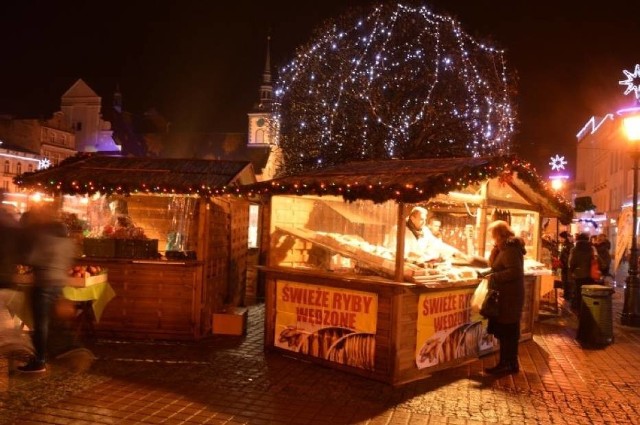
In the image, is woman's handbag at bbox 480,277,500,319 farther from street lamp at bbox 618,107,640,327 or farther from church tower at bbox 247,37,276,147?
church tower at bbox 247,37,276,147

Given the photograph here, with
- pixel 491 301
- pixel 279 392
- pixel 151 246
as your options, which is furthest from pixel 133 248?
pixel 491 301

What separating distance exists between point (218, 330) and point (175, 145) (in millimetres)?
70410

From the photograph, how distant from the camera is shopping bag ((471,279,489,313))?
7.60 metres

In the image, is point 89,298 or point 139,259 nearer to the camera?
point 89,298

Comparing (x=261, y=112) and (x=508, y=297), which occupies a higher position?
(x=261, y=112)

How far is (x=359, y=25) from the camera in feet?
61.8

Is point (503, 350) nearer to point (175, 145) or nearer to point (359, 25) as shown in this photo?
point (359, 25)

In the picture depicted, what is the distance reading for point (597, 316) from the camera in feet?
31.7

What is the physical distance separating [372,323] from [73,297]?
3.99 meters

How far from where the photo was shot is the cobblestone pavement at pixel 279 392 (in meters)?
5.51

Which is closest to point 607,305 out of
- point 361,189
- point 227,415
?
point 361,189

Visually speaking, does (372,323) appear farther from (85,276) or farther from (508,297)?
(85,276)

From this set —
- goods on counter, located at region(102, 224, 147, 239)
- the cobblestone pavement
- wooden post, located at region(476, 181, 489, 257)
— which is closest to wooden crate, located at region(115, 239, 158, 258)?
goods on counter, located at region(102, 224, 147, 239)

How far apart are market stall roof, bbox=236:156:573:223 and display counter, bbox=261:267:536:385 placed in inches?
41.1
